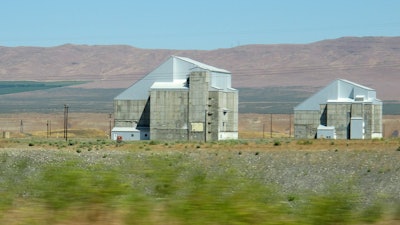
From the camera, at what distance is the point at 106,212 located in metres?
9.79

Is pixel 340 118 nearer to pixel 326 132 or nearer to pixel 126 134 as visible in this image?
pixel 326 132

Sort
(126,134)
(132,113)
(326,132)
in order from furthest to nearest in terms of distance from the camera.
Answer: (326,132) → (132,113) → (126,134)

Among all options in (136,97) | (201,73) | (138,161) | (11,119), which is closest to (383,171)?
(138,161)

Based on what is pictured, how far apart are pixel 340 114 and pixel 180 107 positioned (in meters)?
20.1

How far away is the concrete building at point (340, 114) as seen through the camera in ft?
316

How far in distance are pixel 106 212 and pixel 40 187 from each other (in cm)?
97

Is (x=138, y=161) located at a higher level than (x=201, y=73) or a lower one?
lower

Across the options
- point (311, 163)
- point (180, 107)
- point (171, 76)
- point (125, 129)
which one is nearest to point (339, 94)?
point (171, 76)

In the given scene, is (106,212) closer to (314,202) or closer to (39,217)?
(39,217)

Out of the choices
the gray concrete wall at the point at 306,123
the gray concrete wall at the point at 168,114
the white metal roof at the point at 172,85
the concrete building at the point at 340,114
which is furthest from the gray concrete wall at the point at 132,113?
the concrete building at the point at 340,114

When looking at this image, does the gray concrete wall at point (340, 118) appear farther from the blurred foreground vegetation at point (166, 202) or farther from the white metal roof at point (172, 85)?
the blurred foreground vegetation at point (166, 202)

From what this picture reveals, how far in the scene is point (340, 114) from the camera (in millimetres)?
97125

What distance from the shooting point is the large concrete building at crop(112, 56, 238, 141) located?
85.5 meters

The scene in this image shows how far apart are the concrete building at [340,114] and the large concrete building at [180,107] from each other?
464 inches
